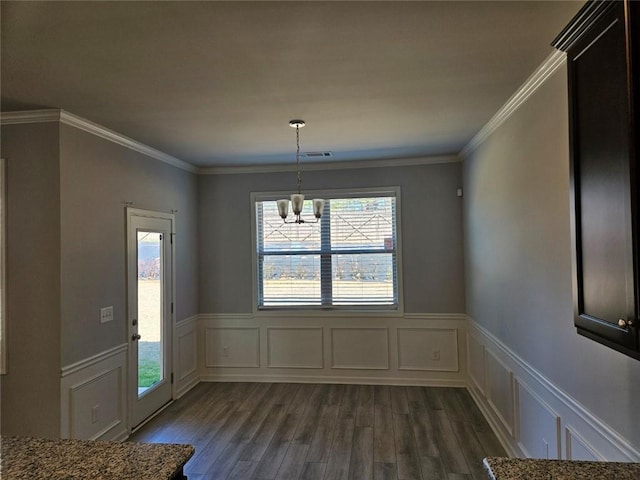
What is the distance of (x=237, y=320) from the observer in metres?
5.08

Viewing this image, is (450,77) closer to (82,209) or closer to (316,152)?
(316,152)

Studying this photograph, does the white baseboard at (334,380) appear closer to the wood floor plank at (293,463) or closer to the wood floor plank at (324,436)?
the wood floor plank at (324,436)

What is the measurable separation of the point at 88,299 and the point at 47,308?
12.4 inches

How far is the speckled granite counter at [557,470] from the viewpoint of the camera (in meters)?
1.20

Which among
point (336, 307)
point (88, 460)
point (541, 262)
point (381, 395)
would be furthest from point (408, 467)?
point (88, 460)

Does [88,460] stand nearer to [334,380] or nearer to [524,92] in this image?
[524,92]

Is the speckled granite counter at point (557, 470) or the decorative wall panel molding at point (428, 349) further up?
the speckled granite counter at point (557, 470)

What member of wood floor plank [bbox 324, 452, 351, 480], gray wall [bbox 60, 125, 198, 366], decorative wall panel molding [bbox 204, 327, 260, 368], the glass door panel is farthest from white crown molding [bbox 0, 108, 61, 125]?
wood floor plank [bbox 324, 452, 351, 480]

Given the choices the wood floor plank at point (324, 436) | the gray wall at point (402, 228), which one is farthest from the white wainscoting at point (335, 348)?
the wood floor plank at point (324, 436)

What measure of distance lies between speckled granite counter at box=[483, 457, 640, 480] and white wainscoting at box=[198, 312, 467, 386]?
3.50 m

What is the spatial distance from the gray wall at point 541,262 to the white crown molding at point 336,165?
3.40ft

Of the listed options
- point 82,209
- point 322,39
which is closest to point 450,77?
point 322,39

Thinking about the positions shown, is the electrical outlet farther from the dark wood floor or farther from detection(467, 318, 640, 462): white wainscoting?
detection(467, 318, 640, 462): white wainscoting

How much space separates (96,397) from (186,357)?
160 centimetres
